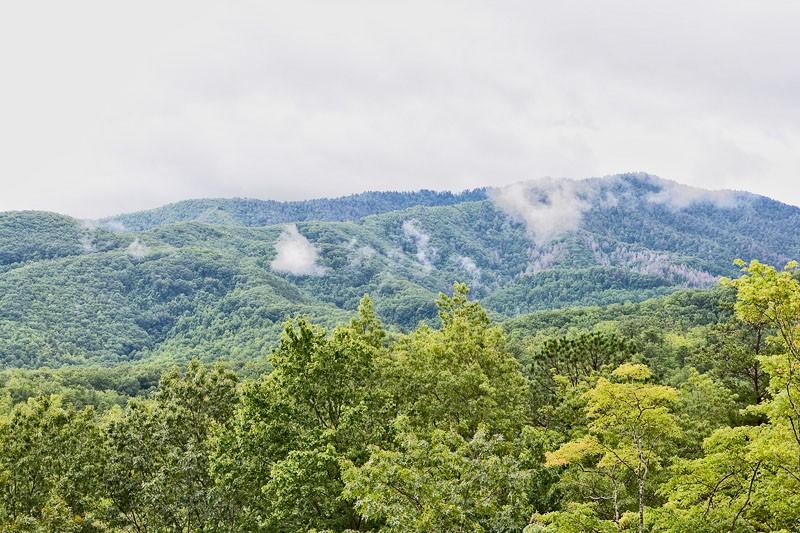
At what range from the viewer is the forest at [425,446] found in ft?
56.2

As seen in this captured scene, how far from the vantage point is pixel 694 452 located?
3531 centimetres

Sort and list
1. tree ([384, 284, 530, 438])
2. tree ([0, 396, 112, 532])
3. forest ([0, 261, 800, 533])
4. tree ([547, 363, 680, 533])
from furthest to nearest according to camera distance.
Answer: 1. tree ([384, 284, 530, 438])
2. tree ([0, 396, 112, 532])
3. tree ([547, 363, 680, 533])
4. forest ([0, 261, 800, 533])

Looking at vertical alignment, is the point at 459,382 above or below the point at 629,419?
below

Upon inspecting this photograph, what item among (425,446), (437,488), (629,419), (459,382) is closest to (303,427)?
(459,382)

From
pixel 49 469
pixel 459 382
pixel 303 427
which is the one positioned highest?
pixel 459 382

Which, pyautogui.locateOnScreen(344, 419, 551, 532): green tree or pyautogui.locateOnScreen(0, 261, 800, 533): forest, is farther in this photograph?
pyautogui.locateOnScreen(0, 261, 800, 533): forest

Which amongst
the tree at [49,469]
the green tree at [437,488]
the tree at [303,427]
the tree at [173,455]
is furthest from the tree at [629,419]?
the tree at [49,469]

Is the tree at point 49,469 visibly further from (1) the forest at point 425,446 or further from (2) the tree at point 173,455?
(2) the tree at point 173,455

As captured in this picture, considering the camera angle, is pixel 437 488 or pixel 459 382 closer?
pixel 437 488

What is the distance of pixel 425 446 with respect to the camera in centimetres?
1962

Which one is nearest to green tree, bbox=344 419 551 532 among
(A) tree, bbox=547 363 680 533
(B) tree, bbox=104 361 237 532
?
(A) tree, bbox=547 363 680 533

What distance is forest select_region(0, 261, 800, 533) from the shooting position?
17141 millimetres

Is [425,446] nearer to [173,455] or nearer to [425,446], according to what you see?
[425,446]

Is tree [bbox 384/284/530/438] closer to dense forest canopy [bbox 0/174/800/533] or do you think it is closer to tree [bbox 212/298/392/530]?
dense forest canopy [bbox 0/174/800/533]
